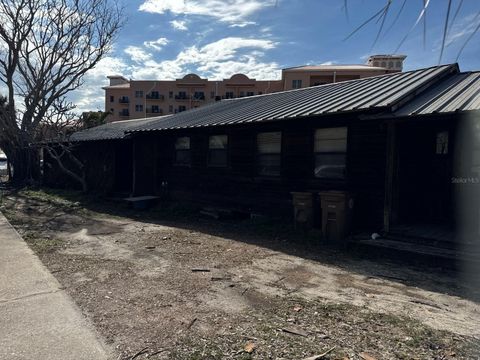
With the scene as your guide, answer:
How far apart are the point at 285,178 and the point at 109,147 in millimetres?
10658

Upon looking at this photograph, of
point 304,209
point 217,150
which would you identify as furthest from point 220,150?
point 304,209

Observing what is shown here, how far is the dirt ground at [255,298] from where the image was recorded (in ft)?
11.2

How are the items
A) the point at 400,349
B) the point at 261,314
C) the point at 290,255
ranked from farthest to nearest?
the point at 290,255 → the point at 261,314 → the point at 400,349

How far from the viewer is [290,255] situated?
22.8 ft

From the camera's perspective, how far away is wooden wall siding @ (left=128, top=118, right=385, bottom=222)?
8109mm

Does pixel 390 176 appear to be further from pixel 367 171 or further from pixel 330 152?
pixel 330 152

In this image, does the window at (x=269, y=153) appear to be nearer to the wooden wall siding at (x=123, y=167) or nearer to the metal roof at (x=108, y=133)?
the metal roof at (x=108, y=133)

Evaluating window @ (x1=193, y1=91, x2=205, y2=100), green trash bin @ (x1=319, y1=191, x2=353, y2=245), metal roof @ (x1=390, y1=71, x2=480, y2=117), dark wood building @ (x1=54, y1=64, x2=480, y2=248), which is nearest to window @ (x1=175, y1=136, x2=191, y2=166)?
dark wood building @ (x1=54, y1=64, x2=480, y2=248)

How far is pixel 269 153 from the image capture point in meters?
10.4

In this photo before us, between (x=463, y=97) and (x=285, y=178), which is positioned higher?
(x=463, y=97)

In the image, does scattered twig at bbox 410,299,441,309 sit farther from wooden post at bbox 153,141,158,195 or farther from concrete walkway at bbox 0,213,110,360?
wooden post at bbox 153,141,158,195

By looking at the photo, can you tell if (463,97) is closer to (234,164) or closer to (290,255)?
(290,255)

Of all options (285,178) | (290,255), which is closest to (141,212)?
(285,178)

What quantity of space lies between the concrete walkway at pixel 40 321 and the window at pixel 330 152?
6.20m
